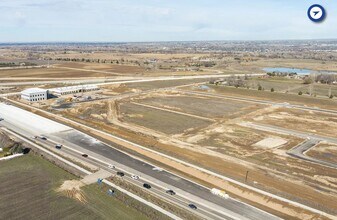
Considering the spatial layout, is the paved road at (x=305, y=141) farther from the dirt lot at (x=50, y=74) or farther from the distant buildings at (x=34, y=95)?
the dirt lot at (x=50, y=74)

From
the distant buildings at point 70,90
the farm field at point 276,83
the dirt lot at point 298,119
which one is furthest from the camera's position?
the farm field at point 276,83

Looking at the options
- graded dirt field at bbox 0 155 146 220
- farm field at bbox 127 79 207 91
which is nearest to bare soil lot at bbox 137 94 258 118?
farm field at bbox 127 79 207 91

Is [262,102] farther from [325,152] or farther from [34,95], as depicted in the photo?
[34,95]

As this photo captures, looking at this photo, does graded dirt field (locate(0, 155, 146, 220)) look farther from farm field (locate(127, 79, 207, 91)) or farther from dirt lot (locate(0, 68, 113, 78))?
dirt lot (locate(0, 68, 113, 78))

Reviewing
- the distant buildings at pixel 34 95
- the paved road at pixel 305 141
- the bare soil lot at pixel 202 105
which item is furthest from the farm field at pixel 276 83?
the distant buildings at pixel 34 95

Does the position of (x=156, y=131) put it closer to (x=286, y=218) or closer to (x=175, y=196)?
(x=175, y=196)

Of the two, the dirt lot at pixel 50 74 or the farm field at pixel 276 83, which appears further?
the dirt lot at pixel 50 74
